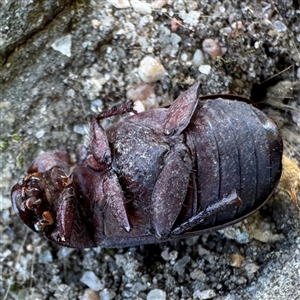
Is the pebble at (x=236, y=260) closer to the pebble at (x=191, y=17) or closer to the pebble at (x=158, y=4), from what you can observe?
the pebble at (x=191, y=17)

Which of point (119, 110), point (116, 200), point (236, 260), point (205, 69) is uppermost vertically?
point (119, 110)

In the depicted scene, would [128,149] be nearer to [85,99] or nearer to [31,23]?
[85,99]

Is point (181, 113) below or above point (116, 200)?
above

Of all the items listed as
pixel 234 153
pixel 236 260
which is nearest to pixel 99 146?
pixel 234 153

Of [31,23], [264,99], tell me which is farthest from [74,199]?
[264,99]

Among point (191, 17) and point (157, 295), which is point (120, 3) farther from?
point (157, 295)

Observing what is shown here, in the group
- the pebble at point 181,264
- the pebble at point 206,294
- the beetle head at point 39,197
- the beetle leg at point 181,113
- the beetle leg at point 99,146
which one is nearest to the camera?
the beetle leg at point 181,113

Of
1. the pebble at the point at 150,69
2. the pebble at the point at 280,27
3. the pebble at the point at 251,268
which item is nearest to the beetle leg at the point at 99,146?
the pebble at the point at 150,69
